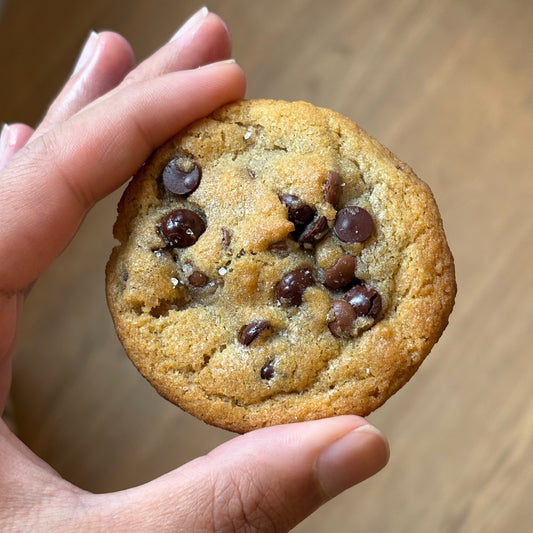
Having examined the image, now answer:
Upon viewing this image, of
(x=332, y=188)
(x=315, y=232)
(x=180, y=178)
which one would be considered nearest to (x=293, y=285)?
(x=315, y=232)

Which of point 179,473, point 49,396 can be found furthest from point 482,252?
point 49,396

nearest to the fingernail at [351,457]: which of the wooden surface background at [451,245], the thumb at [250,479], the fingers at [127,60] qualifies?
the thumb at [250,479]

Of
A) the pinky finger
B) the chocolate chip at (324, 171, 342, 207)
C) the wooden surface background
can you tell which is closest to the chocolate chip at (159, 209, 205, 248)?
the chocolate chip at (324, 171, 342, 207)

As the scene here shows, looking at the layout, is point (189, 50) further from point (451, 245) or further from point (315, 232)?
point (451, 245)

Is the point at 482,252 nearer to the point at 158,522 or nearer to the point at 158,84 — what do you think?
the point at 158,84

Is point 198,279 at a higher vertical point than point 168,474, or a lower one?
higher

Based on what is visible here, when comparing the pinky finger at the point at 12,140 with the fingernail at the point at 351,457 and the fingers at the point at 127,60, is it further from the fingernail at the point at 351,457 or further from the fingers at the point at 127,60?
the fingernail at the point at 351,457
